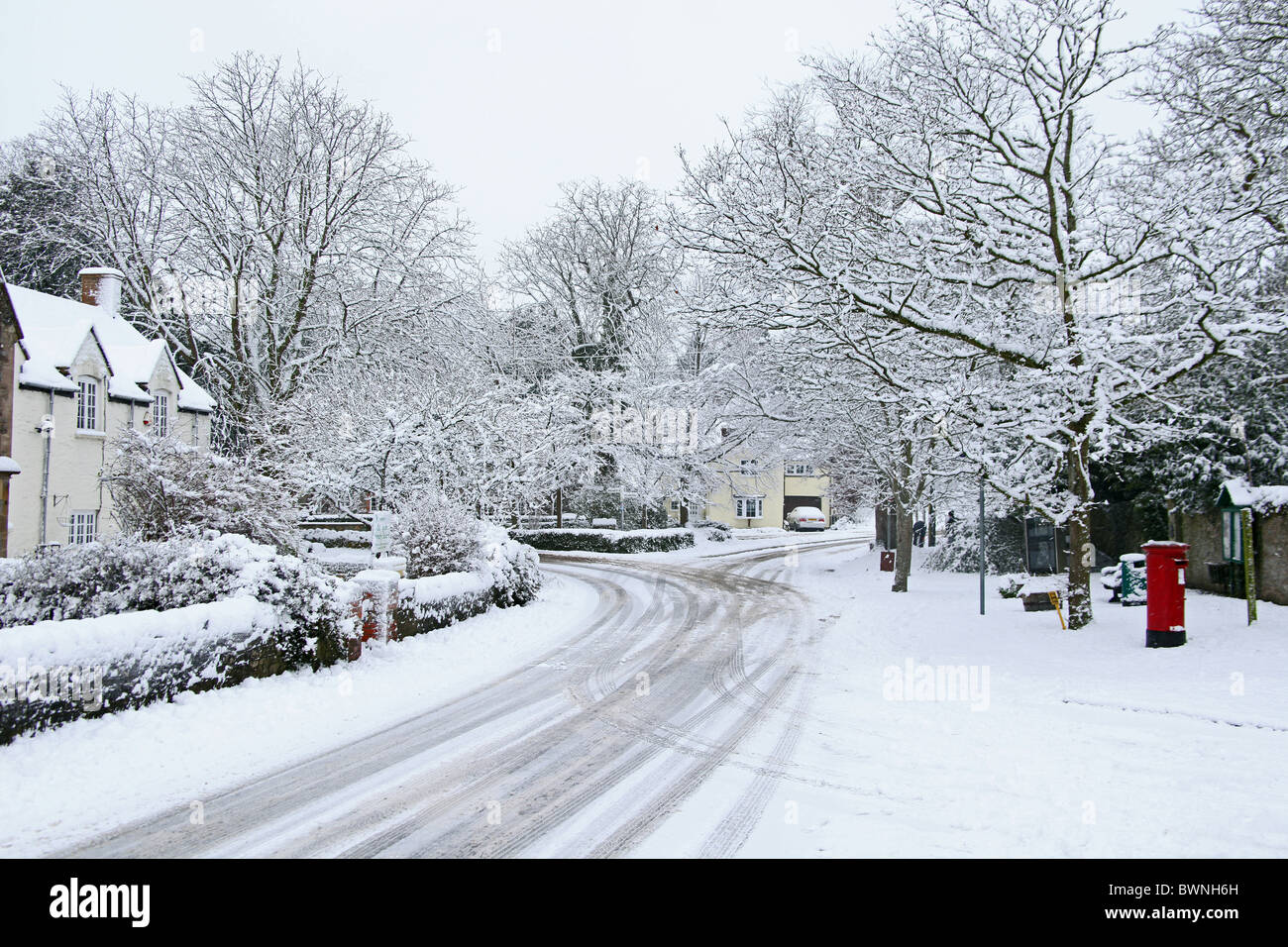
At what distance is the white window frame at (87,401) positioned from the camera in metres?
22.5

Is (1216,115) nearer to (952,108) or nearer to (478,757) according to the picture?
(952,108)

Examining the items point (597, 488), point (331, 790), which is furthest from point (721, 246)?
point (597, 488)

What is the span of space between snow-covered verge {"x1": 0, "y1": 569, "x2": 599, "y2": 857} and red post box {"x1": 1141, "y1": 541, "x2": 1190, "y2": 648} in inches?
336

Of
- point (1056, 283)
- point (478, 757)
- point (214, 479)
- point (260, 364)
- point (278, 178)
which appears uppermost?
point (278, 178)

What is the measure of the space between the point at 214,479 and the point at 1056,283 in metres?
12.6

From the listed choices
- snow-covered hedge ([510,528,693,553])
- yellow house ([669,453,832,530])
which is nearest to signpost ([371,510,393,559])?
snow-covered hedge ([510,528,693,553])

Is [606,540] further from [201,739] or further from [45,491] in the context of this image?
[201,739]

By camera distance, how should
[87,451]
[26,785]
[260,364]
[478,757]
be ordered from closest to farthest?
[26,785]
[478,757]
[87,451]
[260,364]

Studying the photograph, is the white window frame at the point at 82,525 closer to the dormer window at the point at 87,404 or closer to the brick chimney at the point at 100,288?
the dormer window at the point at 87,404

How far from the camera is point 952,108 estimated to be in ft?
36.9

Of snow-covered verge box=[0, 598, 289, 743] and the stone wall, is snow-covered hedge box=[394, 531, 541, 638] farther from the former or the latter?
the stone wall

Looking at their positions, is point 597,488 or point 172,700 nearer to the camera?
point 172,700

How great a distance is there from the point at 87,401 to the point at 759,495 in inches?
1162
